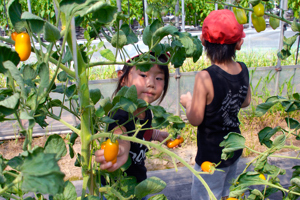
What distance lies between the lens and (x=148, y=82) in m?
0.94

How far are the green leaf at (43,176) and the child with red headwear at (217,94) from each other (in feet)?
3.34

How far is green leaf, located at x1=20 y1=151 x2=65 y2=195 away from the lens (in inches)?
10.2

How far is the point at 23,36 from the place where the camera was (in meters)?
0.39

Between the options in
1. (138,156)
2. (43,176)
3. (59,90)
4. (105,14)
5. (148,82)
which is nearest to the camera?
(43,176)

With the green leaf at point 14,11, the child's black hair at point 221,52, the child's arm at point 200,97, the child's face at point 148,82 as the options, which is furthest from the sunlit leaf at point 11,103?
the child's black hair at point 221,52

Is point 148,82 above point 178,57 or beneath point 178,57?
beneath

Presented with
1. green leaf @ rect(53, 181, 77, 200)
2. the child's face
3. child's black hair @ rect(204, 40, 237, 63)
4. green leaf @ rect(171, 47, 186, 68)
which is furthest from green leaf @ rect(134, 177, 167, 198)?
child's black hair @ rect(204, 40, 237, 63)

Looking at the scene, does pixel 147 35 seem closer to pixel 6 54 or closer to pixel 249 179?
pixel 6 54

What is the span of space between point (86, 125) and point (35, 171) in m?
0.24

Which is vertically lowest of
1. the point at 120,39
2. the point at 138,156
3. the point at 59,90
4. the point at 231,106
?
the point at 138,156

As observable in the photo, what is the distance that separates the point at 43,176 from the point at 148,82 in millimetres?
690

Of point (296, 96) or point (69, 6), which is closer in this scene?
point (69, 6)

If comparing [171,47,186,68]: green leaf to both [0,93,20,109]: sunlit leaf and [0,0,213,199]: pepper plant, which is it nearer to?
[0,0,213,199]: pepper plant

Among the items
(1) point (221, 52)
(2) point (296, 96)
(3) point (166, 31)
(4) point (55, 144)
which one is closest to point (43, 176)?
(4) point (55, 144)
